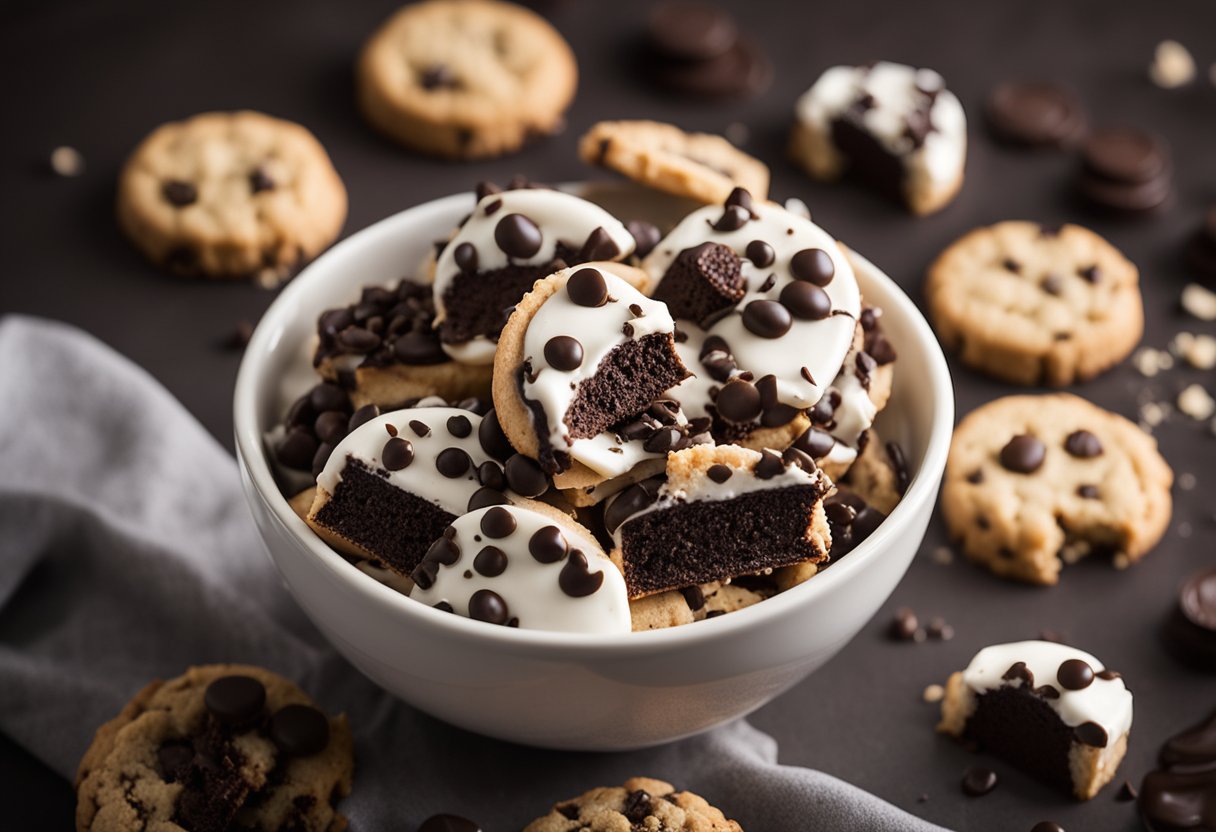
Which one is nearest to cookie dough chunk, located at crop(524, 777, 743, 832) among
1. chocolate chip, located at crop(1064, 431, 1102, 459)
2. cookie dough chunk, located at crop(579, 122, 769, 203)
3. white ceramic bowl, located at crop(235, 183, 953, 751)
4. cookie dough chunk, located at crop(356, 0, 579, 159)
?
white ceramic bowl, located at crop(235, 183, 953, 751)

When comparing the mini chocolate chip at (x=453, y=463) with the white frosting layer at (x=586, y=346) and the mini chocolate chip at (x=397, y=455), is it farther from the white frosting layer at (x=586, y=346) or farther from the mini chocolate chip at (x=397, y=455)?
the white frosting layer at (x=586, y=346)

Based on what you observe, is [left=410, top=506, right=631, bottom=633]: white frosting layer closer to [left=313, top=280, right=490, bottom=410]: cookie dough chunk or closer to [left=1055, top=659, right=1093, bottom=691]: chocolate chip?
[left=313, top=280, right=490, bottom=410]: cookie dough chunk

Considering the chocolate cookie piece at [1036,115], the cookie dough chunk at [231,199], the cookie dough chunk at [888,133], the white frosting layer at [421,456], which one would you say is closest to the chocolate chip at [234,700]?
the white frosting layer at [421,456]

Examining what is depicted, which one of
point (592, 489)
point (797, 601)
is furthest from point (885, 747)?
point (592, 489)

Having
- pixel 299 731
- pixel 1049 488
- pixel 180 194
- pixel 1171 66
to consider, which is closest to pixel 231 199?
pixel 180 194

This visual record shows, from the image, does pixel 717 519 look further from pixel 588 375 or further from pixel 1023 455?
pixel 1023 455
